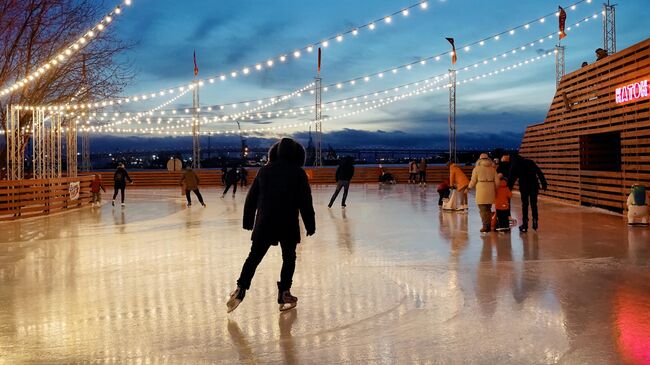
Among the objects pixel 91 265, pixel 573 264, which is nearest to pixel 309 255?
pixel 91 265

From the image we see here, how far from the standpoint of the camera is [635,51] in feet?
47.5

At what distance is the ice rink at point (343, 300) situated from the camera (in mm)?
4492

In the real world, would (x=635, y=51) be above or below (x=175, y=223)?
above

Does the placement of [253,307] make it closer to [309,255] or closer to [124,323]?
[124,323]

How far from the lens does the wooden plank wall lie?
47.1 feet

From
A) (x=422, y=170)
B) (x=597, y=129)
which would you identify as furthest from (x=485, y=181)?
(x=422, y=170)

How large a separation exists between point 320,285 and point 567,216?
10.1 meters

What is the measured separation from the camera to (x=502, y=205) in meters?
11.6

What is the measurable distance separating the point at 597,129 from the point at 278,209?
45.5ft

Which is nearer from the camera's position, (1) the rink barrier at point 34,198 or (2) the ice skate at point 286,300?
(2) the ice skate at point 286,300

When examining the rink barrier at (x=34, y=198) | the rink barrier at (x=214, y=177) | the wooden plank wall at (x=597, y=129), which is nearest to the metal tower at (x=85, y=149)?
the rink barrier at (x=214, y=177)

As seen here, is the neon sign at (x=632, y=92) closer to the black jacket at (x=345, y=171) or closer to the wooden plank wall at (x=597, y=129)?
the wooden plank wall at (x=597, y=129)

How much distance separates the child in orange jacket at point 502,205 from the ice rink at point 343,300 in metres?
0.36

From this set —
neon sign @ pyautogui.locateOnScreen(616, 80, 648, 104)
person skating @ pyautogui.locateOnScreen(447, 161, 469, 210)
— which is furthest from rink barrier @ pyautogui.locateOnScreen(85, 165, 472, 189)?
neon sign @ pyautogui.locateOnScreen(616, 80, 648, 104)
